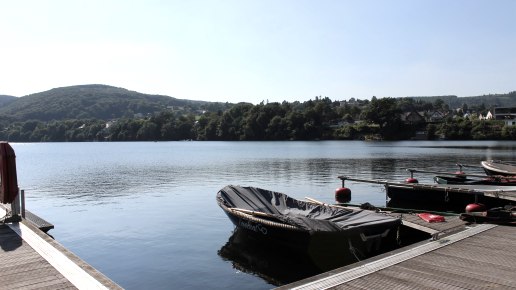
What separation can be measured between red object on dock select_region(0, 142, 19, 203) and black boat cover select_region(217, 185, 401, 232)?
7661 mm

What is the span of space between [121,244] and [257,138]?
15169cm

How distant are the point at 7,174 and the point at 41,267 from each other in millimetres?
5603

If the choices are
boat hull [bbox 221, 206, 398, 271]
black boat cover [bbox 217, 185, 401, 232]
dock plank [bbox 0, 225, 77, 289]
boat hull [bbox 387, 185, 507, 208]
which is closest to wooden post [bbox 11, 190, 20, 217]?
dock plank [bbox 0, 225, 77, 289]

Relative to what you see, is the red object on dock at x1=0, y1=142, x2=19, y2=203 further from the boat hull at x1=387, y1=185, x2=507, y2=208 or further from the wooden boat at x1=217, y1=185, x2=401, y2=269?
the boat hull at x1=387, y1=185, x2=507, y2=208

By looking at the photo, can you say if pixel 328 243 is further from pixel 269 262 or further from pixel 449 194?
pixel 449 194

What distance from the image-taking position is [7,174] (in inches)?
538

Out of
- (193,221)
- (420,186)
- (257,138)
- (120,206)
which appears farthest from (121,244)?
(257,138)

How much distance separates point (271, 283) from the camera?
12.7 meters

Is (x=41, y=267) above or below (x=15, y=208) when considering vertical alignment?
below

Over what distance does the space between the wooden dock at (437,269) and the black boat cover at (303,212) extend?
233cm

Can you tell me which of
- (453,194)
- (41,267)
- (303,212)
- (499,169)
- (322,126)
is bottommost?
(453,194)

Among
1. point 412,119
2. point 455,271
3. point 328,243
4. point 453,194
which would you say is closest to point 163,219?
point 328,243

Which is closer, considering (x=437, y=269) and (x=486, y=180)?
(x=437, y=269)

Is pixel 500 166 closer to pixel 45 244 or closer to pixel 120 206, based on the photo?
pixel 120 206
